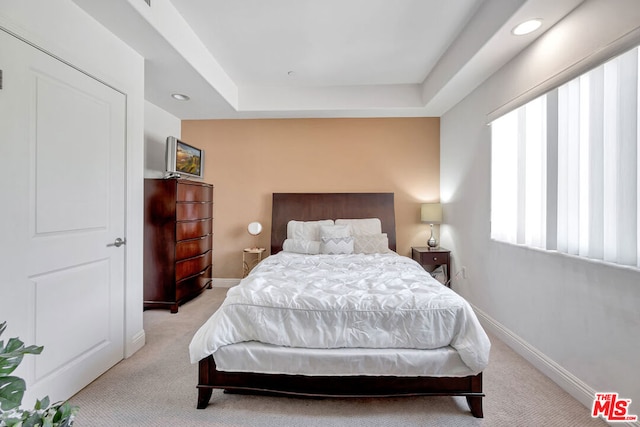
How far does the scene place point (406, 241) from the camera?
13.5 ft

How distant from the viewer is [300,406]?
1698mm

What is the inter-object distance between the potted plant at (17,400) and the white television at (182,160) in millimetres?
2803

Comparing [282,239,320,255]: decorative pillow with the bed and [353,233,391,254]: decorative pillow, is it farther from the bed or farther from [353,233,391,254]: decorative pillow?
the bed

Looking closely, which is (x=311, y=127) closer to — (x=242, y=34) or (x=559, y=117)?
(x=242, y=34)

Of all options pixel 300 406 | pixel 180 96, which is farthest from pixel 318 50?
pixel 300 406

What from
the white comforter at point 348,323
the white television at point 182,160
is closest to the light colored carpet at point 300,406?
the white comforter at point 348,323

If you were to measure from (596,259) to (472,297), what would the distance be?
5.35 feet

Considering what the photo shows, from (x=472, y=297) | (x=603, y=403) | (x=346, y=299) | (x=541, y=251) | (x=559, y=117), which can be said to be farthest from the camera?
(x=472, y=297)

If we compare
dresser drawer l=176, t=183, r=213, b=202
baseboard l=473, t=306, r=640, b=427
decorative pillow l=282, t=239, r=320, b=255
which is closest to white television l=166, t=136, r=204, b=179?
dresser drawer l=176, t=183, r=213, b=202

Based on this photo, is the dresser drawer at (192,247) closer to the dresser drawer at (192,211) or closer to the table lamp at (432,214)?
the dresser drawer at (192,211)

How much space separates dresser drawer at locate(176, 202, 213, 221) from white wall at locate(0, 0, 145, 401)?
843 mm

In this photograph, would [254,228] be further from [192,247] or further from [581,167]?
[581,167]

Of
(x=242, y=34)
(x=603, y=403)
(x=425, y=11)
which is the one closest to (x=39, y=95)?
(x=242, y=34)

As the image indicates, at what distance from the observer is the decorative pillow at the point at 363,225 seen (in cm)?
378
